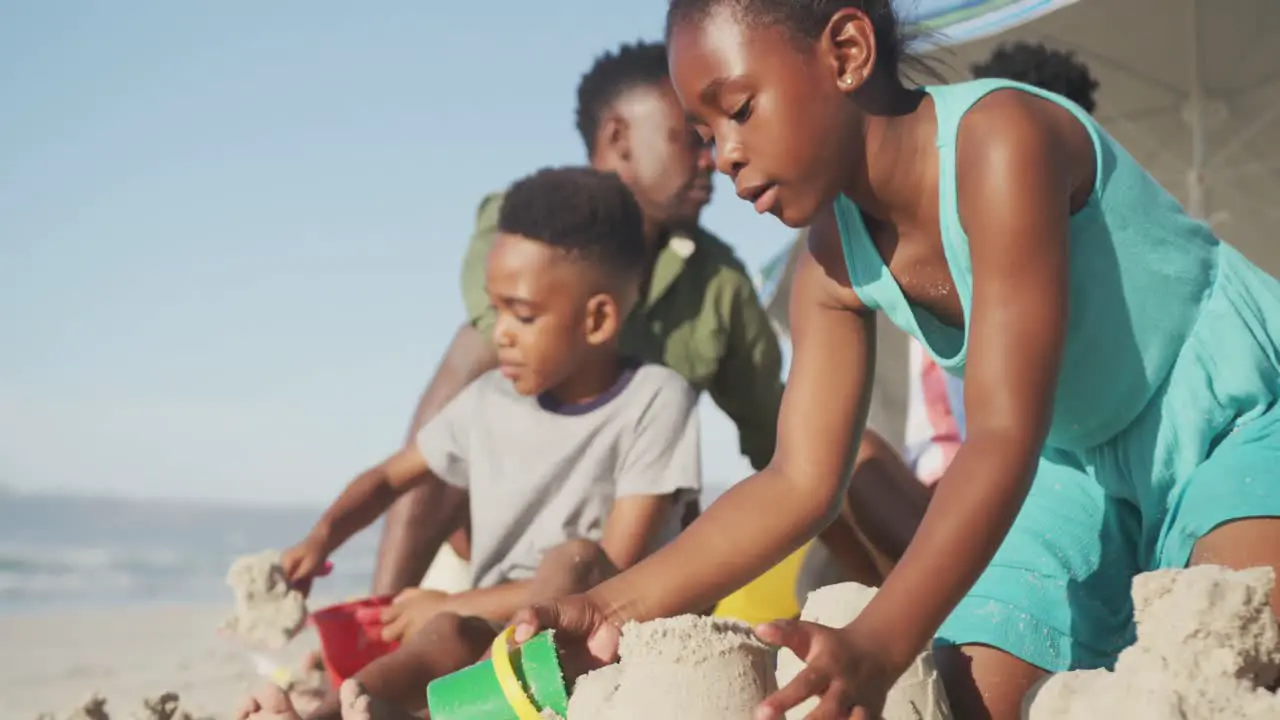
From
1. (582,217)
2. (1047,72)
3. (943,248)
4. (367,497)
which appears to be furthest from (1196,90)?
(943,248)

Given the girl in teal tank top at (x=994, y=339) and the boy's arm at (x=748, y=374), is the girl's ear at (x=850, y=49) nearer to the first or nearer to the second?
the girl in teal tank top at (x=994, y=339)

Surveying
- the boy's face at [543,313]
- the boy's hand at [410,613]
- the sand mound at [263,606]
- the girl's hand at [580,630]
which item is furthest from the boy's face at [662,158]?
the girl's hand at [580,630]

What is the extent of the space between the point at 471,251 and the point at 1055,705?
8.66 feet

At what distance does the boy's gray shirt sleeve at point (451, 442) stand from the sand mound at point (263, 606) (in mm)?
533

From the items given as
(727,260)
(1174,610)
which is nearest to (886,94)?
(1174,610)

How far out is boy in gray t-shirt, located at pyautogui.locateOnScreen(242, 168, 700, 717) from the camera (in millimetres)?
2938

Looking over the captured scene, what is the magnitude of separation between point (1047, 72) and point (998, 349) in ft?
7.62

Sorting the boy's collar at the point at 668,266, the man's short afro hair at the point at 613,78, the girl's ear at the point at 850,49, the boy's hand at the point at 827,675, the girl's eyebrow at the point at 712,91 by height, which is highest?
the man's short afro hair at the point at 613,78

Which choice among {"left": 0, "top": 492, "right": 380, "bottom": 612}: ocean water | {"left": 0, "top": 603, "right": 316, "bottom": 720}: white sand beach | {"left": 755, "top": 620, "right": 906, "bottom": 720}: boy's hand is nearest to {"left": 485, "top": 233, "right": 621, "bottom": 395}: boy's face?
{"left": 0, "top": 603, "right": 316, "bottom": 720}: white sand beach

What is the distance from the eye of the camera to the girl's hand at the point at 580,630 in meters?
1.75

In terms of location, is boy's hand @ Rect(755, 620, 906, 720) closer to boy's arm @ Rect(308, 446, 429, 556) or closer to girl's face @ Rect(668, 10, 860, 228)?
girl's face @ Rect(668, 10, 860, 228)

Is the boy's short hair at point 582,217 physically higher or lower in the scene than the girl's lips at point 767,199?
higher

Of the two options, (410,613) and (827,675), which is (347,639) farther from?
(827,675)

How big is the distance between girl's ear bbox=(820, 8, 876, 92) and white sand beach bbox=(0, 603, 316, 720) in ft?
4.84
